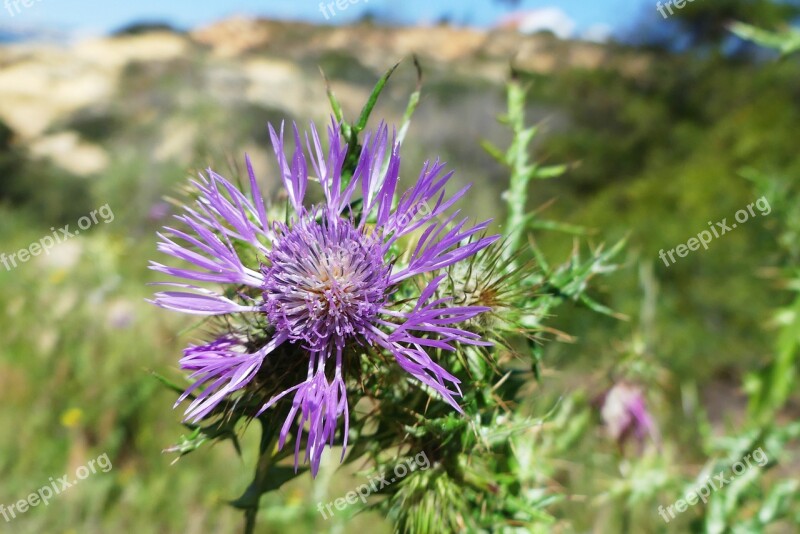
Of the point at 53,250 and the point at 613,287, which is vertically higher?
the point at 53,250

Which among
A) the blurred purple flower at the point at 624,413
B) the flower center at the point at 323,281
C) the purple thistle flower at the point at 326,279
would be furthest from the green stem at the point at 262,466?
the blurred purple flower at the point at 624,413

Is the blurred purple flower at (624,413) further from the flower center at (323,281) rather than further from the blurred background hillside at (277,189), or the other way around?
the flower center at (323,281)

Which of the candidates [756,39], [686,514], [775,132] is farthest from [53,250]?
[775,132]

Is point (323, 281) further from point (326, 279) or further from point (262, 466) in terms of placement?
point (262, 466)

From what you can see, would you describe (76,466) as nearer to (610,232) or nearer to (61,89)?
(610,232)

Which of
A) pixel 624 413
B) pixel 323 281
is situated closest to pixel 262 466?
pixel 323 281

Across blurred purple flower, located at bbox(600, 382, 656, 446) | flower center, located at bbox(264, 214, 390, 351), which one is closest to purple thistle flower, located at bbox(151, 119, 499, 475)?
flower center, located at bbox(264, 214, 390, 351)

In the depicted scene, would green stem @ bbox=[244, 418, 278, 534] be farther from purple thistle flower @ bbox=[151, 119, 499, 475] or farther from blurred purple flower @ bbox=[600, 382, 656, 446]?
blurred purple flower @ bbox=[600, 382, 656, 446]
